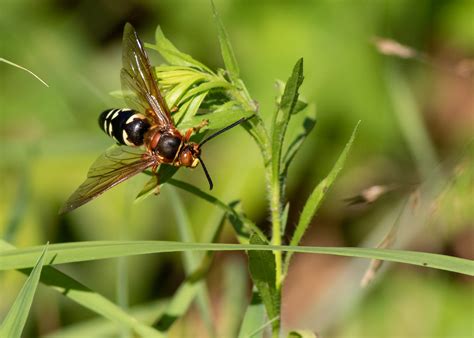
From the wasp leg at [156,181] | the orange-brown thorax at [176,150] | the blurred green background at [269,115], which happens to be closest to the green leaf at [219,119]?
the wasp leg at [156,181]

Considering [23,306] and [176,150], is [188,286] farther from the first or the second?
[23,306]

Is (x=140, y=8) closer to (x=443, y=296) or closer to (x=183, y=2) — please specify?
(x=183, y=2)

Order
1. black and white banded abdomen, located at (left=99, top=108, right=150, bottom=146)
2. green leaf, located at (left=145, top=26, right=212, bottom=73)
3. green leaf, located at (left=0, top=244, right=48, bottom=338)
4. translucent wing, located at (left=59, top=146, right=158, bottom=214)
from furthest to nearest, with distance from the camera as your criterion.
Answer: black and white banded abdomen, located at (left=99, top=108, right=150, bottom=146) → translucent wing, located at (left=59, top=146, right=158, bottom=214) → green leaf, located at (left=145, top=26, right=212, bottom=73) → green leaf, located at (left=0, top=244, right=48, bottom=338)

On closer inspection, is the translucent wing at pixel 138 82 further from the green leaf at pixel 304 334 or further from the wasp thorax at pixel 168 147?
the green leaf at pixel 304 334

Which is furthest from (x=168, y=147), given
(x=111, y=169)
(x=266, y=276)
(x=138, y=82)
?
(x=266, y=276)

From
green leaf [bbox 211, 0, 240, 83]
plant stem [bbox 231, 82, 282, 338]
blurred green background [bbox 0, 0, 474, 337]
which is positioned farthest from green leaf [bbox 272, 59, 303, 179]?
blurred green background [bbox 0, 0, 474, 337]

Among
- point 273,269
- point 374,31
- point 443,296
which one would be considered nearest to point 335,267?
point 443,296

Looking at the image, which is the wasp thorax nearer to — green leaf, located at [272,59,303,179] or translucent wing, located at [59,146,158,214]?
translucent wing, located at [59,146,158,214]
